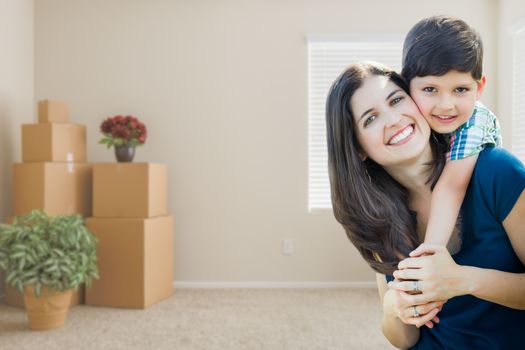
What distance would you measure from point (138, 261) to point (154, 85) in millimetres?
1675

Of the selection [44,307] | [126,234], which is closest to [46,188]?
[126,234]

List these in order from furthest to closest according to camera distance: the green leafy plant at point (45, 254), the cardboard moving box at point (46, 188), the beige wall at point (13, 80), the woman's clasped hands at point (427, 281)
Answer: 1. the beige wall at point (13, 80)
2. the cardboard moving box at point (46, 188)
3. the green leafy plant at point (45, 254)
4. the woman's clasped hands at point (427, 281)

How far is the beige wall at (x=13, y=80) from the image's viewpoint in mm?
4145

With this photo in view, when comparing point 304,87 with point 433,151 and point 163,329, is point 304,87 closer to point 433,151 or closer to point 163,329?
point 163,329

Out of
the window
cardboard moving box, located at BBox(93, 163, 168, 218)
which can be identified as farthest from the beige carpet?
the window

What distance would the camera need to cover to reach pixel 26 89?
4.54 m

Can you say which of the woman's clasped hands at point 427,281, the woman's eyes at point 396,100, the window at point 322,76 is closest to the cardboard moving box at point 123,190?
the window at point 322,76

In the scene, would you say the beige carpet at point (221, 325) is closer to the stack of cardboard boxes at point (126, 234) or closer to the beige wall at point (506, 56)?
the stack of cardboard boxes at point (126, 234)

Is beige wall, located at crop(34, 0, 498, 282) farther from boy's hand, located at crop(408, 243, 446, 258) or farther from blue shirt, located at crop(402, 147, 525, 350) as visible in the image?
boy's hand, located at crop(408, 243, 446, 258)

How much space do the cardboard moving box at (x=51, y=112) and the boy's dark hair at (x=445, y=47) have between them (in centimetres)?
335

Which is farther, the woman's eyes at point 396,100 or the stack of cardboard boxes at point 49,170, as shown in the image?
the stack of cardboard boxes at point 49,170

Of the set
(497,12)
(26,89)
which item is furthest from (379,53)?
(26,89)

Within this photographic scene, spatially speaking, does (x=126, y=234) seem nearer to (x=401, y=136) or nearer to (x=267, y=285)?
(x=267, y=285)

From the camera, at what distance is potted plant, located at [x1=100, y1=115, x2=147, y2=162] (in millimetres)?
4023
